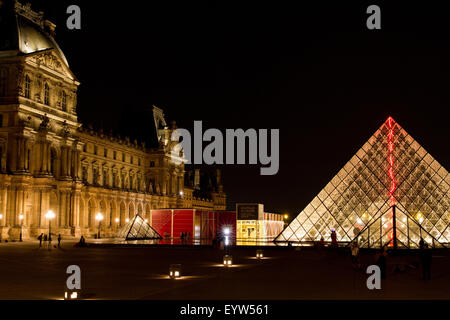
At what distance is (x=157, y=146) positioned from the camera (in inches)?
3226

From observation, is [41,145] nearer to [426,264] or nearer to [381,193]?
[381,193]

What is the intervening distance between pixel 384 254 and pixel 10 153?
1485 inches

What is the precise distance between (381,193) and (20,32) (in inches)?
1284

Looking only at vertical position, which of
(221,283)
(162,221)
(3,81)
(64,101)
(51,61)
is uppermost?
(51,61)

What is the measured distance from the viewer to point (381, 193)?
36.1 metres

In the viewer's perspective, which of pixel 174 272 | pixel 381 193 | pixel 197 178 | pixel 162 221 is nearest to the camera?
pixel 174 272

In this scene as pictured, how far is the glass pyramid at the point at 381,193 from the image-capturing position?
1363 inches

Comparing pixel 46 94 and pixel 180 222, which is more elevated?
pixel 46 94

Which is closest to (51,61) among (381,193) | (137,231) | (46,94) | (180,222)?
(46,94)

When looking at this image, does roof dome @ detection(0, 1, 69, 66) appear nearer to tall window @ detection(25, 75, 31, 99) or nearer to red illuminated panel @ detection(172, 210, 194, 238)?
tall window @ detection(25, 75, 31, 99)

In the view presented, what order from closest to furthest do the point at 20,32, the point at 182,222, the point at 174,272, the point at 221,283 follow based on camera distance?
1. the point at 221,283
2. the point at 174,272
3. the point at 20,32
4. the point at 182,222

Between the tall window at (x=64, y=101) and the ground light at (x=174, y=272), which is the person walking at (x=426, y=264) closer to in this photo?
the ground light at (x=174, y=272)

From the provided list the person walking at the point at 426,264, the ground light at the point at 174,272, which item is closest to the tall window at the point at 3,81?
the ground light at the point at 174,272
